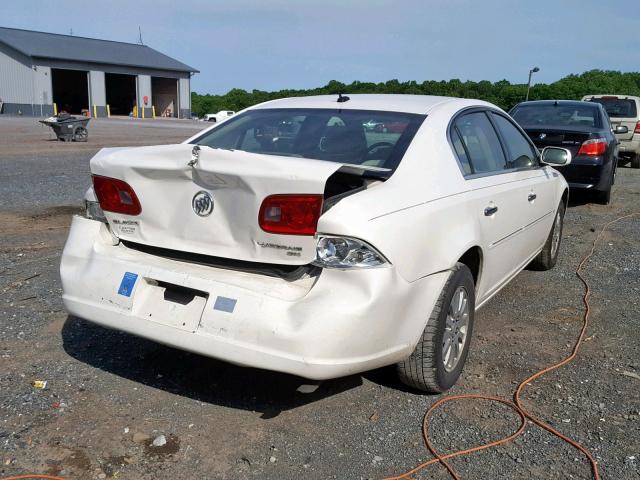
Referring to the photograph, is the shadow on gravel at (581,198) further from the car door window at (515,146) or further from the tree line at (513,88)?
the tree line at (513,88)

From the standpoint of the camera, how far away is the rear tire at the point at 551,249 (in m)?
5.84

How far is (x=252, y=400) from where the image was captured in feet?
10.9

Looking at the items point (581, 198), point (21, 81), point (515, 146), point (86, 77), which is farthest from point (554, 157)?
point (86, 77)

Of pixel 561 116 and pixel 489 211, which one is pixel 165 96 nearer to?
pixel 561 116

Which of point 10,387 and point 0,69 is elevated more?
point 0,69

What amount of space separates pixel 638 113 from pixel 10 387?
15808mm

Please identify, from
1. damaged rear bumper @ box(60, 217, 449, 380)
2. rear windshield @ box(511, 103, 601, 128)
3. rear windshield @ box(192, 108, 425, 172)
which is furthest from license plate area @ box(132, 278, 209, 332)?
rear windshield @ box(511, 103, 601, 128)

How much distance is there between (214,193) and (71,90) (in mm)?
58388

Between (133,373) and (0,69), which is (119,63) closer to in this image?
(0,69)

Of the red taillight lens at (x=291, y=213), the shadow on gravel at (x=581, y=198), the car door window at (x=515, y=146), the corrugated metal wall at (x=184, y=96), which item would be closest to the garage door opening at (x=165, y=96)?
the corrugated metal wall at (x=184, y=96)

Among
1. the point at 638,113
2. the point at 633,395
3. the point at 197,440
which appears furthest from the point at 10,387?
the point at 638,113

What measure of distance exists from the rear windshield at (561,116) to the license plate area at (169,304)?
8030 mm

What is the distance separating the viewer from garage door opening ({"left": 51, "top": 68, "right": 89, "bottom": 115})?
53.8 m

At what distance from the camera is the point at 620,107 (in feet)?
52.1
